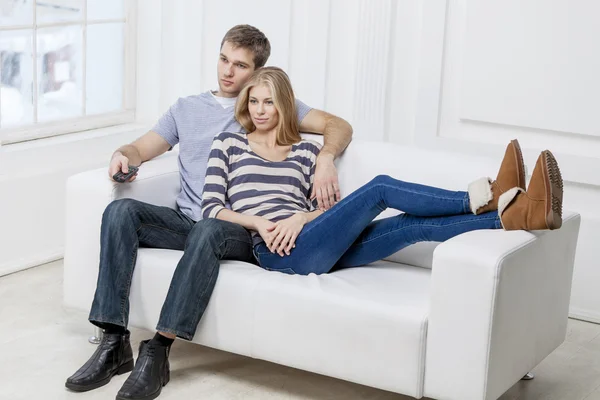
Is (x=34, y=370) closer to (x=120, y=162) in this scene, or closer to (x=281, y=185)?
(x=120, y=162)

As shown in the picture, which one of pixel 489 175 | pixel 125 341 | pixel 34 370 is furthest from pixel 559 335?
pixel 34 370

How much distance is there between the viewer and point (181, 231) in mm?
3109

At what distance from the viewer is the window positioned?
4.11 metres

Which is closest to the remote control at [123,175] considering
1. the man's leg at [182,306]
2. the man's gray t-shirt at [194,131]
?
the man's gray t-shirt at [194,131]

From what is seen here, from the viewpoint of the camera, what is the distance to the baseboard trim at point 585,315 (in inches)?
147

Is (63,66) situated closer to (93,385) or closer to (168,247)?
(168,247)

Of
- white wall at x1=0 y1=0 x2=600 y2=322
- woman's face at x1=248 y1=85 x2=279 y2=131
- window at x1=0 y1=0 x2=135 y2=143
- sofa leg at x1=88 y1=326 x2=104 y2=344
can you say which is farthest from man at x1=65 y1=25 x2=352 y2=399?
window at x1=0 y1=0 x2=135 y2=143

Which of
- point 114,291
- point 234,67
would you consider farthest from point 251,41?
point 114,291

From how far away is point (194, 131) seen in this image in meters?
3.30

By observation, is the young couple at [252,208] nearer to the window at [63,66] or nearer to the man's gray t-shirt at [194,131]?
the man's gray t-shirt at [194,131]

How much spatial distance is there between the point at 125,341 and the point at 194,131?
2.48 ft

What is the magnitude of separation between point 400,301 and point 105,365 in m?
0.90

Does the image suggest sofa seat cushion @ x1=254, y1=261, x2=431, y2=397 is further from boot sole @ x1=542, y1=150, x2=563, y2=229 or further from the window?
the window

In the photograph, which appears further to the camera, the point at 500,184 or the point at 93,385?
the point at 93,385
